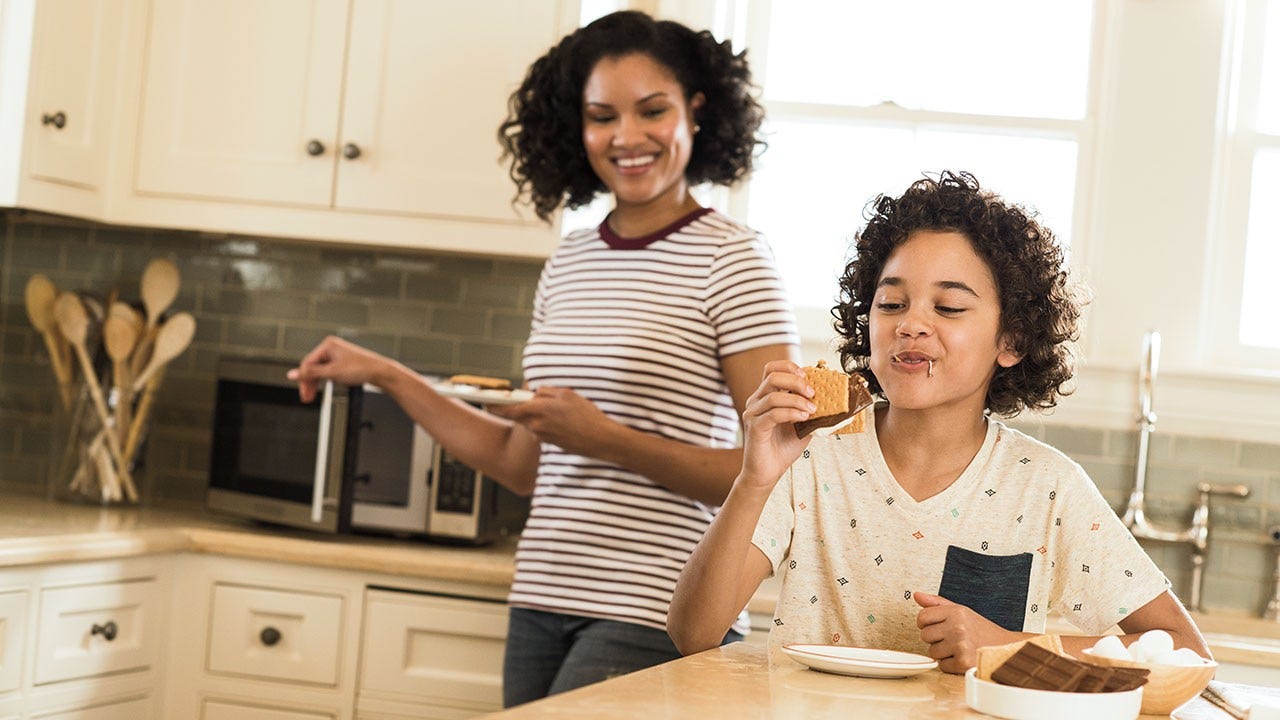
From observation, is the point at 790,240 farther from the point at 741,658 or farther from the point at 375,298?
the point at 741,658

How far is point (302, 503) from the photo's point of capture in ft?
9.36

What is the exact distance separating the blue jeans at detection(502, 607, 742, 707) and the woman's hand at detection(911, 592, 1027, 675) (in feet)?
1.99

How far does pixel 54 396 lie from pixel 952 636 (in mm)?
2683

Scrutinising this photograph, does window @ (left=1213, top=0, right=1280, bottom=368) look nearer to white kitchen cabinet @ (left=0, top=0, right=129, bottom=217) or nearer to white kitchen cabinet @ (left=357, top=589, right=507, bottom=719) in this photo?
white kitchen cabinet @ (left=357, top=589, right=507, bottom=719)

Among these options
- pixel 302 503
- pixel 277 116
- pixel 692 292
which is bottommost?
pixel 302 503

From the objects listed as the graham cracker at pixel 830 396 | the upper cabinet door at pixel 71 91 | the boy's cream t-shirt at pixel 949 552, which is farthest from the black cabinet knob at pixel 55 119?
the graham cracker at pixel 830 396

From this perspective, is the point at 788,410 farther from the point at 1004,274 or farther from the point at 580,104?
the point at 580,104

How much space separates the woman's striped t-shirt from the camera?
2.04 metres

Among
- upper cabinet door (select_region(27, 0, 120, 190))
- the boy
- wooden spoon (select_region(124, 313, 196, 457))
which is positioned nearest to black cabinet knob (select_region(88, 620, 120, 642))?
wooden spoon (select_region(124, 313, 196, 457))

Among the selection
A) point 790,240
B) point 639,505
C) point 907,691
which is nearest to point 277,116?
point 790,240

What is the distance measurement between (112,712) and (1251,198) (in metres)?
2.63

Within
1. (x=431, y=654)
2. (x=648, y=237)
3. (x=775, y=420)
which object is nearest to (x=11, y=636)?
(x=431, y=654)

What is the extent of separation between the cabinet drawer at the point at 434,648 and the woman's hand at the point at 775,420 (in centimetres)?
126

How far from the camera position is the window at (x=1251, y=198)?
3.16 metres
